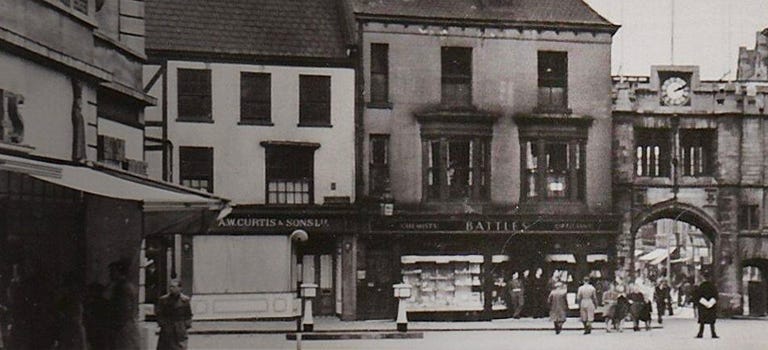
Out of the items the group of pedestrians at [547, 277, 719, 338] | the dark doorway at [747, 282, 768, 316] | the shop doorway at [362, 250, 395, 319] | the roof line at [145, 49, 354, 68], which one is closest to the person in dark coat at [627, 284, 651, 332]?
the group of pedestrians at [547, 277, 719, 338]

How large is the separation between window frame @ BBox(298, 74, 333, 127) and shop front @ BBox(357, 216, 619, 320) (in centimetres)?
111

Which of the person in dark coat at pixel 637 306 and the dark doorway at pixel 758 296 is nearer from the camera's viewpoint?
the dark doorway at pixel 758 296

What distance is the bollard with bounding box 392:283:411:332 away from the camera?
11992mm

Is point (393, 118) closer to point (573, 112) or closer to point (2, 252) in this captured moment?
point (573, 112)

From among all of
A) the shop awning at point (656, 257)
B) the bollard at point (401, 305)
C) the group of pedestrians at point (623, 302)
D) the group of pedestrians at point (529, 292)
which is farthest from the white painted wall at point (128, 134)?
the shop awning at point (656, 257)

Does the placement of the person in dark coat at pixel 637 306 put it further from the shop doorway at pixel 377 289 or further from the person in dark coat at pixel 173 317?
the person in dark coat at pixel 173 317

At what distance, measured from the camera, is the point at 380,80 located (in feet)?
40.9

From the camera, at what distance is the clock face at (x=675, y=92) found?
11106mm

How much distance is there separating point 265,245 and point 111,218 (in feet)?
4.37

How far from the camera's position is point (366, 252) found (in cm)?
Result: 1235

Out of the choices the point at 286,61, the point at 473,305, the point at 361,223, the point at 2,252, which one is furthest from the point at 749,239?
the point at 2,252

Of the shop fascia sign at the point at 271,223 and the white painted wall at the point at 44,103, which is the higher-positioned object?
the white painted wall at the point at 44,103

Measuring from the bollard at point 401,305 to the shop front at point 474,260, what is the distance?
0.28 feet

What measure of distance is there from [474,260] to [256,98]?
349 cm
